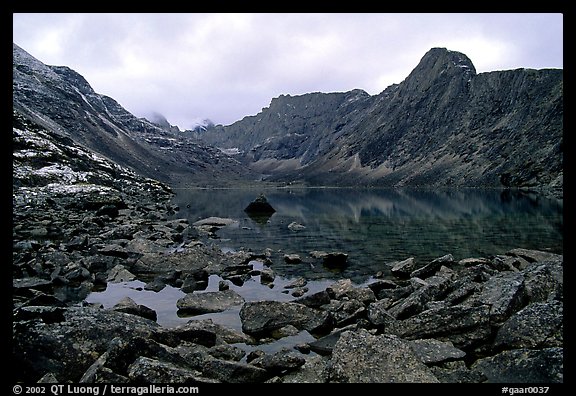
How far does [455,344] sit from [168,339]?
7.88m

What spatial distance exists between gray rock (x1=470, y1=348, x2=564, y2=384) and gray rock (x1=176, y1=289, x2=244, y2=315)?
9.40 meters

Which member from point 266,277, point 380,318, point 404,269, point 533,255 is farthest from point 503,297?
point 533,255

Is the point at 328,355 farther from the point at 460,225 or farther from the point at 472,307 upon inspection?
the point at 460,225

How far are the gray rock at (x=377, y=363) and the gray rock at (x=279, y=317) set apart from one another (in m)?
3.79

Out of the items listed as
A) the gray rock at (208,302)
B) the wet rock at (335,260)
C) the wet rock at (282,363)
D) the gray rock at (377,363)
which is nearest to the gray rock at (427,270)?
the wet rock at (335,260)

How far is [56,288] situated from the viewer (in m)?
16.2

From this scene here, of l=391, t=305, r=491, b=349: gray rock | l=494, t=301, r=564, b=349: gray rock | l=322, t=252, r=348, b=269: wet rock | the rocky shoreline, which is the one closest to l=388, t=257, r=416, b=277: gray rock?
the rocky shoreline

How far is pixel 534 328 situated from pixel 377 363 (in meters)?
4.54

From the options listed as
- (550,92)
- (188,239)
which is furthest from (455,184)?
(188,239)

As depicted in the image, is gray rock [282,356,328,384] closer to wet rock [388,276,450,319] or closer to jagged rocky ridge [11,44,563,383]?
jagged rocky ridge [11,44,563,383]

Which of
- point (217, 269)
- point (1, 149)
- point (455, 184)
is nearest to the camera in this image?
point (1, 149)

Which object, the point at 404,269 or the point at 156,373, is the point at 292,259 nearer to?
the point at 404,269

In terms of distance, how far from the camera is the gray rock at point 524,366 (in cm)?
761

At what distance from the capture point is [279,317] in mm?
12977
